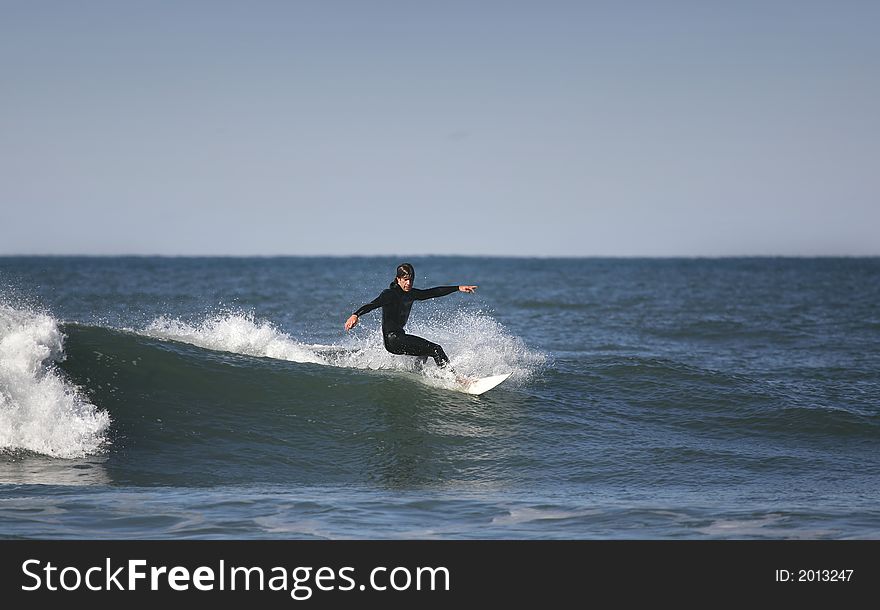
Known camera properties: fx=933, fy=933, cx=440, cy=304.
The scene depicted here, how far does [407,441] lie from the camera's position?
11.3m

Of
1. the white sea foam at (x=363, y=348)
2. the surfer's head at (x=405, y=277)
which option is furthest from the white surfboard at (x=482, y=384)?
the surfer's head at (x=405, y=277)

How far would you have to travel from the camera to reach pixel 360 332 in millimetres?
20734

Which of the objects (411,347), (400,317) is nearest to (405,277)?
(400,317)

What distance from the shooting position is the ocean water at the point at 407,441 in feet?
25.6

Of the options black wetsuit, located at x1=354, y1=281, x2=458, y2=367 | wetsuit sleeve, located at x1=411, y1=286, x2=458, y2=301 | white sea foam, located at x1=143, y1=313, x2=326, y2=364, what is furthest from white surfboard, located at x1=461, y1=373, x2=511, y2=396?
white sea foam, located at x1=143, y1=313, x2=326, y2=364

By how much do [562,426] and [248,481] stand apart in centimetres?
460

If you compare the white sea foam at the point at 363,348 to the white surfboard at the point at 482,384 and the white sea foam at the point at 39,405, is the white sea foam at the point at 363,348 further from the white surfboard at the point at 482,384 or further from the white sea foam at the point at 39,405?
the white sea foam at the point at 39,405

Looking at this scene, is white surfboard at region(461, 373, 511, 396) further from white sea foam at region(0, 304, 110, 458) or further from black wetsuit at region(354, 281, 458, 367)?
white sea foam at region(0, 304, 110, 458)

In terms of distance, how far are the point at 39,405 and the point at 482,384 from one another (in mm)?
5724

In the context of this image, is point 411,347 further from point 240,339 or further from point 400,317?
point 240,339

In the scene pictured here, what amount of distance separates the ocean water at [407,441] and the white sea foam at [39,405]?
0.02 m
